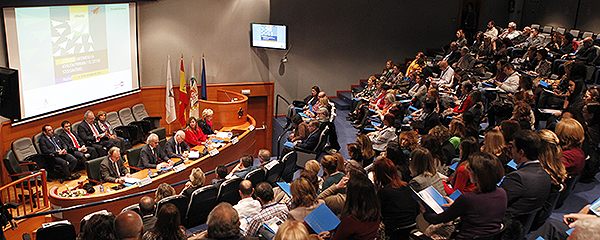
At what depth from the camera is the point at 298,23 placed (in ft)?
40.2

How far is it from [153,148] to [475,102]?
17.4 ft

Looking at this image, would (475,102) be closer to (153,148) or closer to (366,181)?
(366,181)

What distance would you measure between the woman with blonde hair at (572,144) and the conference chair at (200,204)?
3791 millimetres

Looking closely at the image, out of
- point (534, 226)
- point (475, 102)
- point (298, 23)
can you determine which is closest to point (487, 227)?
point (534, 226)

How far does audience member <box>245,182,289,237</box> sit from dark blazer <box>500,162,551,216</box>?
1.86m

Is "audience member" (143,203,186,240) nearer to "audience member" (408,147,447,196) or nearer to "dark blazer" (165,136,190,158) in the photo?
"audience member" (408,147,447,196)

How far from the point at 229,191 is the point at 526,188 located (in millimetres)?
3327

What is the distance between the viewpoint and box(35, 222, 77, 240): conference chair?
404cm

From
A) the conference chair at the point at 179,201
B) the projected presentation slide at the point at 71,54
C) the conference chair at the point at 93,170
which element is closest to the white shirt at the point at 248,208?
the conference chair at the point at 179,201

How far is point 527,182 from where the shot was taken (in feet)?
11.0

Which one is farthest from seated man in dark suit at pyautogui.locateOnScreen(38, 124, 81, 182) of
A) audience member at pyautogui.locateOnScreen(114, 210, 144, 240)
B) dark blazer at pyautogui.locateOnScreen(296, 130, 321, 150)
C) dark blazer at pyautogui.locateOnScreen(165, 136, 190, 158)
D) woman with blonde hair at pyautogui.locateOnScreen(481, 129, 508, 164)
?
woman with blonde hair at pyautogui.locateOnScreen(481, 129, 508, 164)

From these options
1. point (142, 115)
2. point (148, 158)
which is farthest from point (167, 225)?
point (142, 115)

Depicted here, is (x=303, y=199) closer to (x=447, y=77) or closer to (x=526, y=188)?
(x=526, y=188)

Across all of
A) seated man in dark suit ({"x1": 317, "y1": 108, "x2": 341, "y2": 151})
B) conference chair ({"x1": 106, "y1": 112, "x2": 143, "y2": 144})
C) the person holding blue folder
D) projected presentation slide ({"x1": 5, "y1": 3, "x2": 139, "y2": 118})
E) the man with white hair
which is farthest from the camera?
the man with white hair
